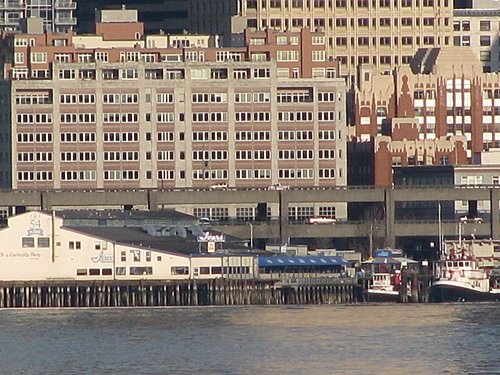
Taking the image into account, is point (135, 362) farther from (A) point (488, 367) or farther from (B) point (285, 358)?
(A) point (488, 367)

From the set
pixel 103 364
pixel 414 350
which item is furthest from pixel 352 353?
pixel 103 364

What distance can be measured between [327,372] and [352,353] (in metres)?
11.9

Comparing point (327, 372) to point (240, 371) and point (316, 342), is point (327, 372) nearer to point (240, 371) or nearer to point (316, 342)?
point (240, 371)

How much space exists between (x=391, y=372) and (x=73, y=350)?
1054 inches

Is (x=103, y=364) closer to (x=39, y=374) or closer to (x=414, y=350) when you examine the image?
(x=39, y=374)

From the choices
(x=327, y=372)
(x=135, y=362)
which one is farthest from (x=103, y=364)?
(x=327, y=372)

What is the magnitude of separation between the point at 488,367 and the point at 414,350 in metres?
12.2

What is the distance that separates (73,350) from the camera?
641 ft

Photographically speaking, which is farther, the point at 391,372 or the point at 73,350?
the point at 73,350

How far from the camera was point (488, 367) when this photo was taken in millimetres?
180625

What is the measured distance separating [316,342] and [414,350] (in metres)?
9.44

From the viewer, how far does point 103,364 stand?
185 meters

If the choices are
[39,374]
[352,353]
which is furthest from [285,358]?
[39,374]

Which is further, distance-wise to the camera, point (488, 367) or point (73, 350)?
point (73, 350)
